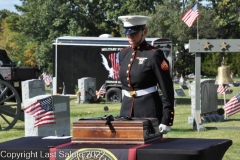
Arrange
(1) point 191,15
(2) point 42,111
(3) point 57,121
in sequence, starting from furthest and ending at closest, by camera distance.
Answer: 1. (1) point 191,15
2. (3) point 57,121
3. (2) point 42,111

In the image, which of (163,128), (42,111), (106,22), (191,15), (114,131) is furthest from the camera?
(106,22)

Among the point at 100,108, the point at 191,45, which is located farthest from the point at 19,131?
the point at 100,108

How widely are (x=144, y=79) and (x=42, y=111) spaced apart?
6.66 metres

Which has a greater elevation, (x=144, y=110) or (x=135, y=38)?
(x=135, y=38)

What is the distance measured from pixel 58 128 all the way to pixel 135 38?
7498 mm

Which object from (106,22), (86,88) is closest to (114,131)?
(86,88)

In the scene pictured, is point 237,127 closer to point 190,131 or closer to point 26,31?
point 190,131

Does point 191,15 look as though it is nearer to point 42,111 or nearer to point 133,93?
point 42,111

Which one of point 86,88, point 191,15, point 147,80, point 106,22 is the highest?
point 106,22

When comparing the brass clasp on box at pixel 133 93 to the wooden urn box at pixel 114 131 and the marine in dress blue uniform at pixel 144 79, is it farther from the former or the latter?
the wooden urn box at pixel 114 131

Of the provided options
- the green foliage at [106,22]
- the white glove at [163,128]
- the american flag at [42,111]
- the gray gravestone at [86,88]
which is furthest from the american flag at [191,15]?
the green foliage at [106,22]

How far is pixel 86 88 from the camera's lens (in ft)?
94.7

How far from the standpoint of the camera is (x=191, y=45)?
609 inches

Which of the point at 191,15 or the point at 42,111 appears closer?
the point at 42,111
